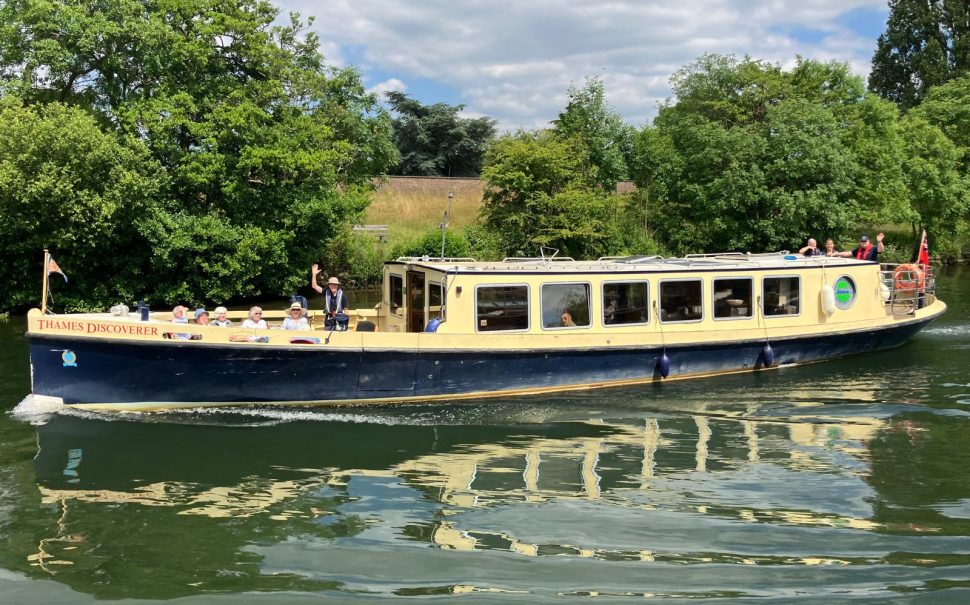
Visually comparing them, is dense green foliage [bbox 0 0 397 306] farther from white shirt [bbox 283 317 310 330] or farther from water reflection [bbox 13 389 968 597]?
water reflection [bbox 13 389 968 597]

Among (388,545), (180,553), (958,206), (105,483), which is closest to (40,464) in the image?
(105,483)

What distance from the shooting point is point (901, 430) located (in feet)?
34.7

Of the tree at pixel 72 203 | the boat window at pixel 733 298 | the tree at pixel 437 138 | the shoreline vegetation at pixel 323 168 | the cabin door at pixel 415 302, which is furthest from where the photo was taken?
the tree at pixel 437 138

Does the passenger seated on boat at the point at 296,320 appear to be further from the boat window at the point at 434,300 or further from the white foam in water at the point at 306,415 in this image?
the boat window at the point at 434,300

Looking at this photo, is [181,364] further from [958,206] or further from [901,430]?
[958,206]

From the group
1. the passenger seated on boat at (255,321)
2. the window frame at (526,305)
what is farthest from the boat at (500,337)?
the passenger seated on boat at (255,321)

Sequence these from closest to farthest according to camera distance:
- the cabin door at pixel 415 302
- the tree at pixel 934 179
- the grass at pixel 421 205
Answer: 1. the cabin door at pixel 415 302
2. the tree at pixel 934 179
3. the grass at pixel 421 205

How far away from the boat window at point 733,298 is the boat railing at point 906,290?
11.3ft

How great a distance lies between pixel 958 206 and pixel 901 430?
28.2m

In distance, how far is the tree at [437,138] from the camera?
173 feet

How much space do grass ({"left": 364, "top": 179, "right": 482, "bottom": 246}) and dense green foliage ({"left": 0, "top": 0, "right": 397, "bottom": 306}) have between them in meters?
12.5

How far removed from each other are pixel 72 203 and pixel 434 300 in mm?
12858

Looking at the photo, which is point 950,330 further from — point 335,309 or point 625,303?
point 335,309

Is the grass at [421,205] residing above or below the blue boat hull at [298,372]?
above
